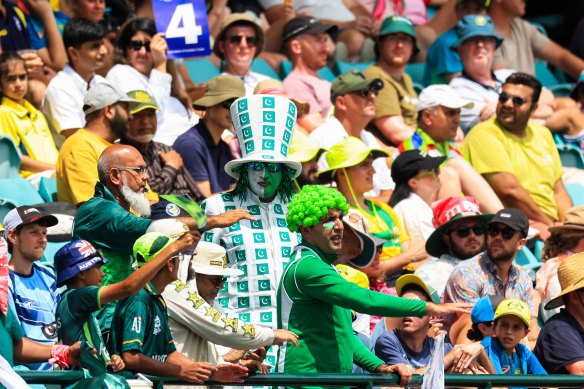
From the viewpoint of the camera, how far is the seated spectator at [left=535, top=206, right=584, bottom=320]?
6.80 metres

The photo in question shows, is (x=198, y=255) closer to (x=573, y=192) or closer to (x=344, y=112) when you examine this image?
(x=344, y=112)

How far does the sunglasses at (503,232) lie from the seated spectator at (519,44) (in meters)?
4.03

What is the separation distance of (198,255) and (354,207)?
1.99 m

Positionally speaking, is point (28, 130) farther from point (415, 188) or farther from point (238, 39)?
point (415, 188)

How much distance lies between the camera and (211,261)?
5.08m

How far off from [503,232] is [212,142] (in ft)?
6.73

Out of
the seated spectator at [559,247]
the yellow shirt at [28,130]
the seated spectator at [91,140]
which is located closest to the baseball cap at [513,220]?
the seated spectator at [559,247]

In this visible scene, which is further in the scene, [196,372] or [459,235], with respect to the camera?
[459,235]

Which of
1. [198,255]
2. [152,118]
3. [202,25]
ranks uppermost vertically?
[202,25]

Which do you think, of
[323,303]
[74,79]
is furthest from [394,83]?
[323,303]

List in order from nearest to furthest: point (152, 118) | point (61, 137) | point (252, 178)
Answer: point (252, 178)
point (152, 118)
point (61, 137)

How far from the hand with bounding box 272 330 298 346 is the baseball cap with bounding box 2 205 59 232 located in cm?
171

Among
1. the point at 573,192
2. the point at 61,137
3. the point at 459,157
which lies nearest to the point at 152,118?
the point at 61,137

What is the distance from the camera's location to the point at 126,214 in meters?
4.75
